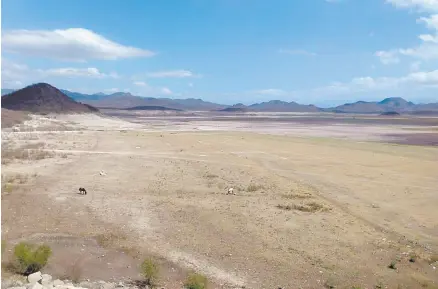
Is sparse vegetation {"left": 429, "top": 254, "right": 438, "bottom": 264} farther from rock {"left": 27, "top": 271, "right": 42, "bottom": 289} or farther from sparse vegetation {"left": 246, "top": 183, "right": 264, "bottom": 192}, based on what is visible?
rock {"left": 27, "top": 271, "right": 42, "bottom": 289}

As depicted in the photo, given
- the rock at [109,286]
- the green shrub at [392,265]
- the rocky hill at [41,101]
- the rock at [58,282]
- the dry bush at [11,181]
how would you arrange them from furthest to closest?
the rocky hill at [41,101], the dry bush at [11,181], the green shrub at [392,265], the rock at [109,286], the rock at [58,282]

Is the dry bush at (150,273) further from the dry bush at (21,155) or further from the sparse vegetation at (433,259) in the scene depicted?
the dry bush at (21,155)


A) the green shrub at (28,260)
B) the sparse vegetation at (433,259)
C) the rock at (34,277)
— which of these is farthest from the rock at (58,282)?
the sparse vegetation at (433,259)

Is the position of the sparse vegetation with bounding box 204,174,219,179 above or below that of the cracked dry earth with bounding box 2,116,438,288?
above

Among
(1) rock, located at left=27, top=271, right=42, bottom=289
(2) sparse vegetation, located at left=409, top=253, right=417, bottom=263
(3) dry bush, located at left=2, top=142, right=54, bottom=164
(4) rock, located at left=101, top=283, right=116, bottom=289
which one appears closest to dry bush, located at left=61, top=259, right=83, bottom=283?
(1) rock, located at left=27, top=271, right=42, bottom=289

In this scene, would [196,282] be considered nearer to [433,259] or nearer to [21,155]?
[433,259]

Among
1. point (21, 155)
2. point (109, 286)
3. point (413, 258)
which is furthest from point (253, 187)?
point (21, 155)
